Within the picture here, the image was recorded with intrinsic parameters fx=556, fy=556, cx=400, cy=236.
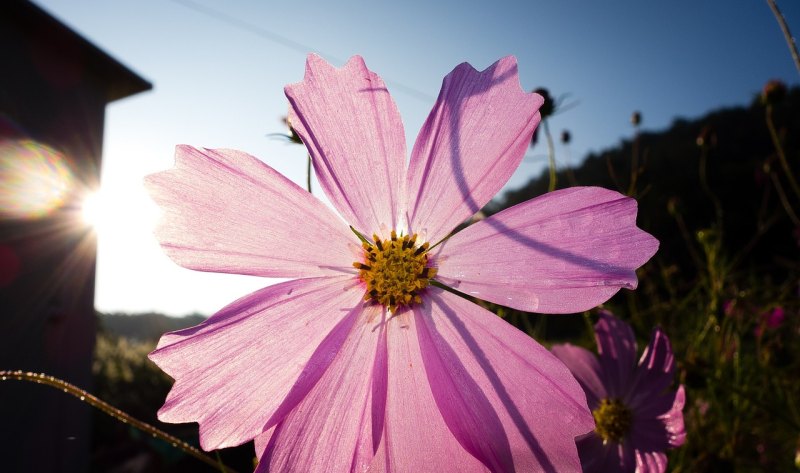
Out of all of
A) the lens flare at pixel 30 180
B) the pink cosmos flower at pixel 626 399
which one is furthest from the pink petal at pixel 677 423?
the lens flare at pixel 30 180

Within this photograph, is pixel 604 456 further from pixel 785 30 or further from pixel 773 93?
pixel 773 93

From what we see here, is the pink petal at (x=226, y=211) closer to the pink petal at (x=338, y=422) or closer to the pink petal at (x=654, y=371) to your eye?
the pink petal at (x=338, y=422)

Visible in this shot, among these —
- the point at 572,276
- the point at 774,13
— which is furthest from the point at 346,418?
the point at 774,13

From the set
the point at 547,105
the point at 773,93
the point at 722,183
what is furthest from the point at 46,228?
the point at 722,183

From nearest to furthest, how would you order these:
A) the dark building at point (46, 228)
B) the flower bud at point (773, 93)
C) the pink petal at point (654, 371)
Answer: the pink petal at point (654, 371) → the flower bud at point (773, 93) → the dark building at point (46, 228)

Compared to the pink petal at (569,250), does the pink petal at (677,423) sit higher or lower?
lower

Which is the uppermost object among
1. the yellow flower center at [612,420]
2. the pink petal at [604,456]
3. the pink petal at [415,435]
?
the pink petal at [415,435]

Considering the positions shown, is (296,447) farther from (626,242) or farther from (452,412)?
(626,242)
